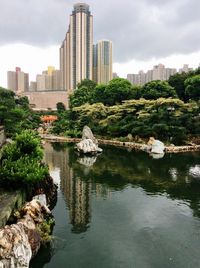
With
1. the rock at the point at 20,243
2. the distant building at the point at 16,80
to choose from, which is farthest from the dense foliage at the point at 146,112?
the distant building at the point at 16,80

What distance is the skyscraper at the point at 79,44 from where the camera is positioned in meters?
112

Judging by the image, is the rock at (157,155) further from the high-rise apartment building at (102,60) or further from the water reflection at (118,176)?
the high-rise apartment building at (102,60)

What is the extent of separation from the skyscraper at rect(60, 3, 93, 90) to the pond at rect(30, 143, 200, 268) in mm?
89887

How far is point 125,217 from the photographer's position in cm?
1653

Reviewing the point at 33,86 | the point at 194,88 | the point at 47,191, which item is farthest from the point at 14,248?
the point at 33,86

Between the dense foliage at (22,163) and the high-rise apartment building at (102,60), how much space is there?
109m

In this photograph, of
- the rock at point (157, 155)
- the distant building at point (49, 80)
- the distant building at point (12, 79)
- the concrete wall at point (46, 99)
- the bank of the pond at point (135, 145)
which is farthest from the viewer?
the distant building at point (12, 79)

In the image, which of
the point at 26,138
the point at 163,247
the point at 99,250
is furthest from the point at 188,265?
the point at 26,138

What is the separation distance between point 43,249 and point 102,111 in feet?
132

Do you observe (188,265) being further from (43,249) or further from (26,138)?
(26,138)

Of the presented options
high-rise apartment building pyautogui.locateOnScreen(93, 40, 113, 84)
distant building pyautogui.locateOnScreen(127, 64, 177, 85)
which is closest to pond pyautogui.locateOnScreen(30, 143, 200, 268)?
high-rise apartment building pyautogui.locateOnScreen(93, 40, 113, 84)

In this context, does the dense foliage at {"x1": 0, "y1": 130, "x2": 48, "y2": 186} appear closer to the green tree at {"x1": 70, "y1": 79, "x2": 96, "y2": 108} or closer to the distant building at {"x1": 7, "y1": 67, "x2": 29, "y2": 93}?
the green tree at {"x1": 70, "y1": 79, "x2": 96, "y2": 108}

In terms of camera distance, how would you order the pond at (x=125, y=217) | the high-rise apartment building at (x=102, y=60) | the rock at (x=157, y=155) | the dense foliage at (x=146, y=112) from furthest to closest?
the high-rise apartment building at (x=102, y=60), the dense foliage at (x=146, y=112), the rock at (x=157, y=155), the pond at (x=125, y=217)

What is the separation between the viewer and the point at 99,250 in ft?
41.9
